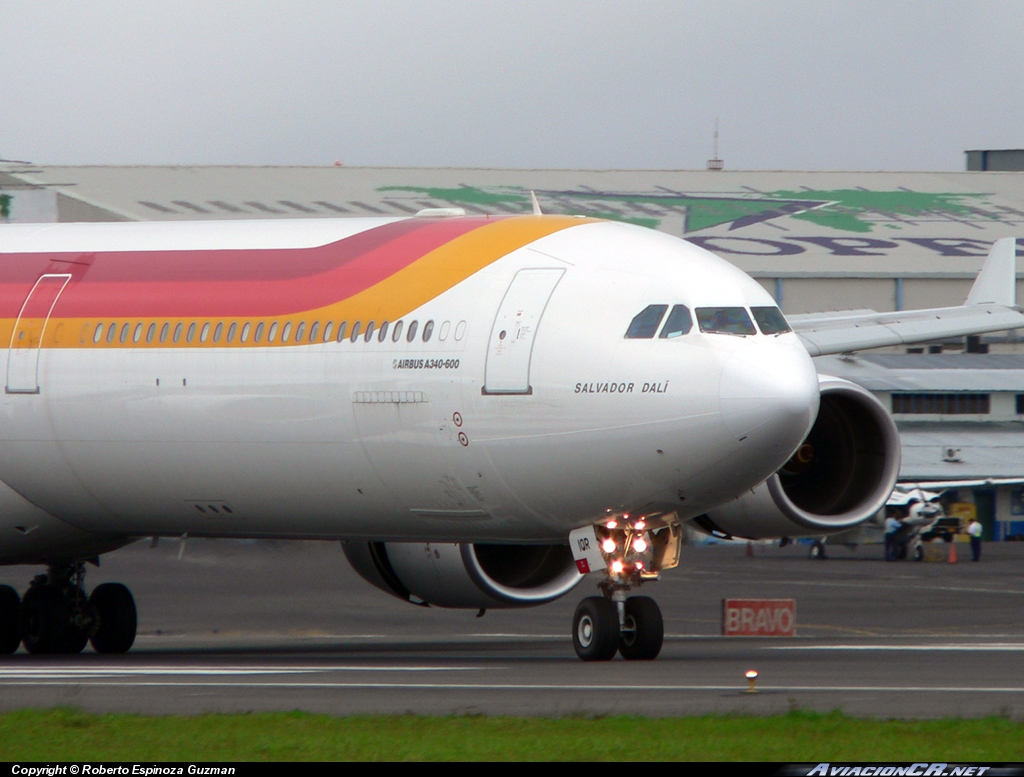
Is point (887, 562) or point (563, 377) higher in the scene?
point (563, 377)

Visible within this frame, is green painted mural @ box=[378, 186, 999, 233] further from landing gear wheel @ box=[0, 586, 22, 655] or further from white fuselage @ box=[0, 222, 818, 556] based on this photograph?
white fuselage @ box=[0, 222, 818, 556]

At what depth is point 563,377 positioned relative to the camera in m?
16.1

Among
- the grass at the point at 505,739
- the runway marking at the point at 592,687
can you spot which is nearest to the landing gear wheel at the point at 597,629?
the runway marking at the point at 592,687

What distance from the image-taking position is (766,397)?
15406 mm

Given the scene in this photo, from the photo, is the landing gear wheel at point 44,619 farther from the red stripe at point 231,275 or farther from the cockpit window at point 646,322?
the cockpit window at point 646,322

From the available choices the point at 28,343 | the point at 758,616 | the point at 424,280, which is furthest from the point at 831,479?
the point at 28,343

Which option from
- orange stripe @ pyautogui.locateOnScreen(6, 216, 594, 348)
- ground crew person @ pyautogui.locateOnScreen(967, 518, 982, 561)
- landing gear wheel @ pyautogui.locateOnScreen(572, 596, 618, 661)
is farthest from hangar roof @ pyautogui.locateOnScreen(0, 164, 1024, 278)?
landing gear wheel @ pyautogui.locateOnScreen(572, 596, 618, 661)

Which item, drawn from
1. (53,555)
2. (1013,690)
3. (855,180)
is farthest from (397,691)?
(855,180)

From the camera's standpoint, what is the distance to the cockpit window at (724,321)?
16.0 m

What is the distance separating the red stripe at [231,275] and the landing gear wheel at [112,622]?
13.5 ft

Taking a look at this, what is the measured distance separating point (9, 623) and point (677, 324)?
984 centimetres

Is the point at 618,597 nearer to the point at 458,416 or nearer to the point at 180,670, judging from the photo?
the point at 458,416
